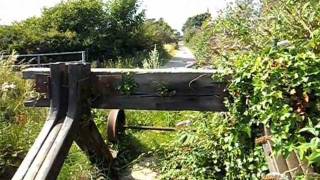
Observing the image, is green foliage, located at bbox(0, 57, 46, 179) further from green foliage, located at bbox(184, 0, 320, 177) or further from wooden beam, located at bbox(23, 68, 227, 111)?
green foliage, located at bbox(184, 0, 320, 177)

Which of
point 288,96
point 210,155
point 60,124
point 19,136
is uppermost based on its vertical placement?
point 288,96

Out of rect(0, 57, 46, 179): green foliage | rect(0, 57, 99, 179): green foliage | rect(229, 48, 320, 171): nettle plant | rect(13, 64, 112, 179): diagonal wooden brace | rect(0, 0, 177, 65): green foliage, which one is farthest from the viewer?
rect(0, 0, 177, 65): green foliage

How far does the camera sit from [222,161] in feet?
12.0

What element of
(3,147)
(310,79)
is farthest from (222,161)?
(3,147)

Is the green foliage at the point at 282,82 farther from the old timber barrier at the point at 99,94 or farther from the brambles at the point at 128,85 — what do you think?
the brambles at the point at 128,85

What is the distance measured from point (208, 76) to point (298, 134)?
1.29m

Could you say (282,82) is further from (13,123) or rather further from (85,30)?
(85,30)

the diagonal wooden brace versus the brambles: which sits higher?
the brambles

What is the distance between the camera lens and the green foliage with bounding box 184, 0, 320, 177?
2223 millimetres

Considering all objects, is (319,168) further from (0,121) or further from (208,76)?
(0,121)

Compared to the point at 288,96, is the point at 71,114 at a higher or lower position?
lower

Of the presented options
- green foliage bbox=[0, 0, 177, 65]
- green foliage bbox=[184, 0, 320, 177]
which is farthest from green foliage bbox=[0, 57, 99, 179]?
green foliage bbox=[0, 0, 177, 65]

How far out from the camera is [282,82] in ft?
7.92

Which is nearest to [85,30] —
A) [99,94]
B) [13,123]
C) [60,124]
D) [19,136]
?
[13,123]
